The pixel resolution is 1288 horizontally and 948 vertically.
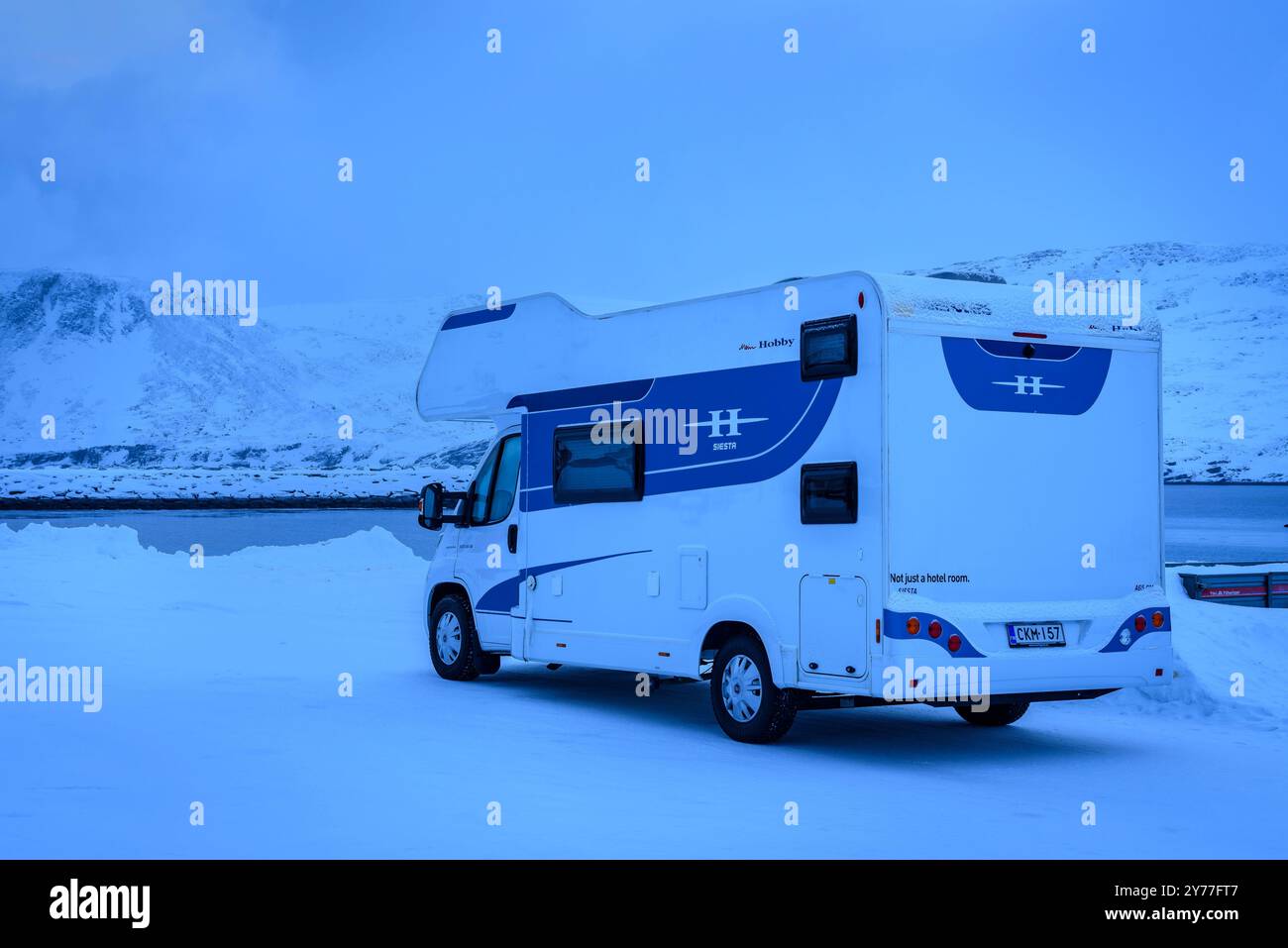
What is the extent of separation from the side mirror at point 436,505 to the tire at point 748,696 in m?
3.85

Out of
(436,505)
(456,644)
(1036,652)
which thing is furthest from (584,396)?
(1036,652)

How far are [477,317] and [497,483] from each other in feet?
4.65

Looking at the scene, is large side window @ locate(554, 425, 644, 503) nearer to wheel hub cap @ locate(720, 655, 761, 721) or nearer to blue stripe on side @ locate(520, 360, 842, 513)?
blue stripe on side @ locate(520, 360, 842, 513)

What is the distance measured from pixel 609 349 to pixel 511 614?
98.0 inches

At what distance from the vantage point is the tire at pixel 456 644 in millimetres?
13258

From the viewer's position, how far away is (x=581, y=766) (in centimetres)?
923

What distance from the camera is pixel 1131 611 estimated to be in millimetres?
9688

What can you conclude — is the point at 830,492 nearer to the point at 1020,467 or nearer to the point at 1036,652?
the point at 1020,467

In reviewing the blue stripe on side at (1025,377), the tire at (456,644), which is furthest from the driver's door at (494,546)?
the blue stripe on side at (1025,377)

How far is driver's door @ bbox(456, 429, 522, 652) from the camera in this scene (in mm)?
12547

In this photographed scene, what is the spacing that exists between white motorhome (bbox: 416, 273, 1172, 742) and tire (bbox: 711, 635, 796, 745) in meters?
0.02

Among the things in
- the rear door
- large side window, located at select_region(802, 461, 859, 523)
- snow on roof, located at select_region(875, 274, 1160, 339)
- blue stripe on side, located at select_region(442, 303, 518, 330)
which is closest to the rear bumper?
the rear door

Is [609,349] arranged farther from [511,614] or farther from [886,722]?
[886,722]

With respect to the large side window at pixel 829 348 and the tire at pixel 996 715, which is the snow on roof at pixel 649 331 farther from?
the tire at pixel 996 715
